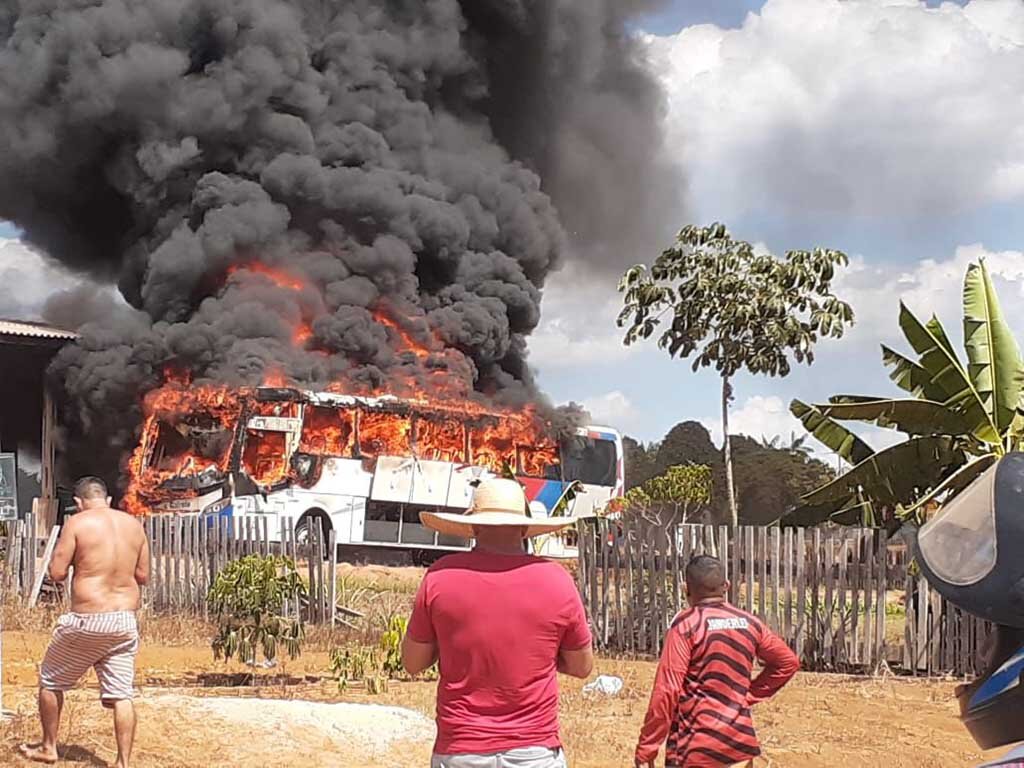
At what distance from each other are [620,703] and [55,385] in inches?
756

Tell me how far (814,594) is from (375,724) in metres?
5.00

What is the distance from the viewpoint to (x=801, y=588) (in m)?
11.6

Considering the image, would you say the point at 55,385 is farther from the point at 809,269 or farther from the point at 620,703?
the point at 620,703

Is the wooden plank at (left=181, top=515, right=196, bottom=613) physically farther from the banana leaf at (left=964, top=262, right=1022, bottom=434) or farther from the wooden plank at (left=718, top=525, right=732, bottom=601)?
the banana leaf at (left=964, top=262, right=1022, bottom=434)

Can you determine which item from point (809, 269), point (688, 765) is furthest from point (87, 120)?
point (688, 765)

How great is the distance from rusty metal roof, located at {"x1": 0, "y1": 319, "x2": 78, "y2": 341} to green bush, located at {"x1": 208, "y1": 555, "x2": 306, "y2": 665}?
15231mm

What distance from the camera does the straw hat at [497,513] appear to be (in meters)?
4.21

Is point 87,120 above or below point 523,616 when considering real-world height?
above

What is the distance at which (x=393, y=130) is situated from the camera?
101ft

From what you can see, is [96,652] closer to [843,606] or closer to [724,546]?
[724,546]

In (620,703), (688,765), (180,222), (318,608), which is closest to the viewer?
(688,765)

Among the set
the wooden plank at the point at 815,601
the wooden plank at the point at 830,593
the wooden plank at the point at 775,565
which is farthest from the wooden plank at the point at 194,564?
the wooden plank at the point at 830,593

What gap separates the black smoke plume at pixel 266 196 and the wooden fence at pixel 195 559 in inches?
378

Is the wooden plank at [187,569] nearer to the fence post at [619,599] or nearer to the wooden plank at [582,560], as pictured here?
the wooden plank at [582,560]
